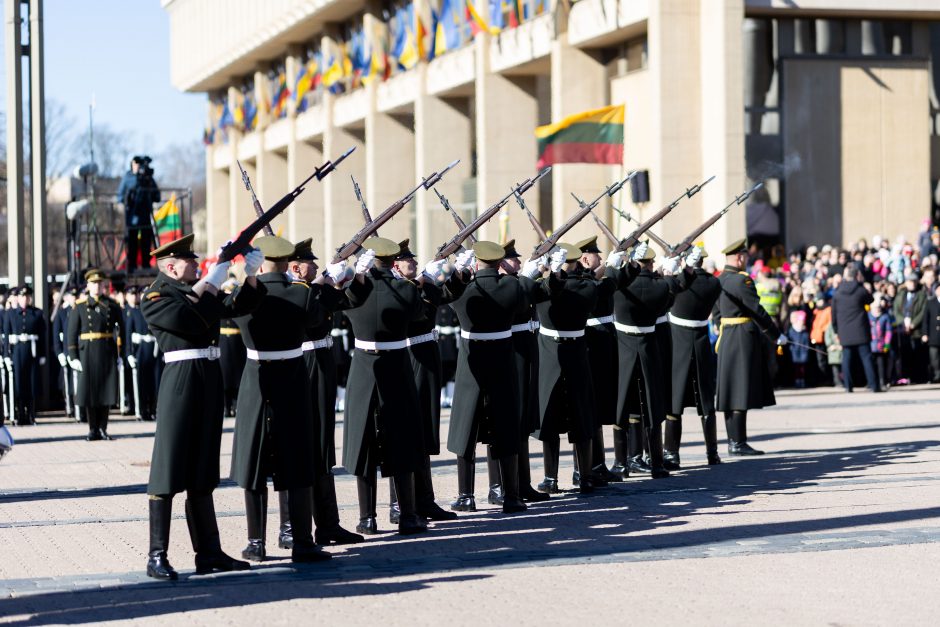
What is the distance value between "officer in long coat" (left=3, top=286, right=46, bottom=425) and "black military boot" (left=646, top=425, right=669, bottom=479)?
10.5 m

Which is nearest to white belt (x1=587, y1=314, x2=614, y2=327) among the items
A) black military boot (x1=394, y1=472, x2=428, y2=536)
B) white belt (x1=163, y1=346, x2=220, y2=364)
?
black military boot (x1=394, y1=472, x2=428, y2=536)

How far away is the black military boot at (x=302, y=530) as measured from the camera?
919cm

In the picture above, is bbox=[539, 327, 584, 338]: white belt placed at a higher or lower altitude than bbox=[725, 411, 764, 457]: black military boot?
higher

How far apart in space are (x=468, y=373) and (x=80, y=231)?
47.3 ft

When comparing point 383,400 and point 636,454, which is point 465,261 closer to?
point 383,400

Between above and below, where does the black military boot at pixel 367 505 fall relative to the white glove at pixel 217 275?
below

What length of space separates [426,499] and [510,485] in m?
0.67

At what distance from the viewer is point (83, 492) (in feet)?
42.0

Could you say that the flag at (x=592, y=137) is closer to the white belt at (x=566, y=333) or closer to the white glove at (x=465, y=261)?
the white belt at (x=566, y=333)

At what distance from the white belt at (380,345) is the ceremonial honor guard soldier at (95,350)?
8.06m

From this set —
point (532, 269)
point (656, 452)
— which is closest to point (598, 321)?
point (656, 452)

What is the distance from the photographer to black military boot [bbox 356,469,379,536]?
10.3m

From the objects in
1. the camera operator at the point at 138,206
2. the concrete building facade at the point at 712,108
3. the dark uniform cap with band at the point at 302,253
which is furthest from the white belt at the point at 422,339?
the camera operator at the point at 138,206

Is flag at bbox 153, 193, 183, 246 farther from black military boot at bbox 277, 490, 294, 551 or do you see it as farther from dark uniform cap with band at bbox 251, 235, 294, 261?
dark uniform cap with band at bbox 251, 235, 294, 261
